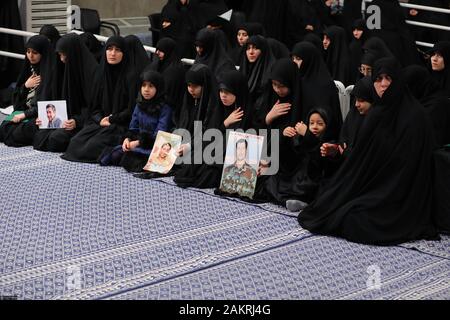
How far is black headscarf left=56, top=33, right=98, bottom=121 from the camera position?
8742 millimetres

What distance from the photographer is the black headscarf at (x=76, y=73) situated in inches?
344

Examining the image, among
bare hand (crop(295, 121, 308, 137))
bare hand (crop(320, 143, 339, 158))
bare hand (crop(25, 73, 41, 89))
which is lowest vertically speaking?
bare hand (crop(25, 73, 41, 89))

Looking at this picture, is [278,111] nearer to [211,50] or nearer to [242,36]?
[211,50]

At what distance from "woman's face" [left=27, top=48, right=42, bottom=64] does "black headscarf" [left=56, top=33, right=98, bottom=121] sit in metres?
0.26

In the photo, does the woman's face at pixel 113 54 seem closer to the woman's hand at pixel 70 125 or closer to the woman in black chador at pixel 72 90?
the woman in black chador at pixel 72 90

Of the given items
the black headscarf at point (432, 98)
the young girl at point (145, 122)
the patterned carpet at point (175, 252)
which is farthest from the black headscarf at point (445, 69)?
the young girl at point (145, 122)

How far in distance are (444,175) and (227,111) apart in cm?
183

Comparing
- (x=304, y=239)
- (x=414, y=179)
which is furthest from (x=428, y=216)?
(x=304, y=239)

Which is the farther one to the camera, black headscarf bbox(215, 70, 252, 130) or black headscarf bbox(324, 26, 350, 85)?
black headscarf bbox(324, 26, 350, 85)

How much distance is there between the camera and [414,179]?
258 inches

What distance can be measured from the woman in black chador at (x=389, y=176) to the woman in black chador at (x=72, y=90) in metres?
2.92

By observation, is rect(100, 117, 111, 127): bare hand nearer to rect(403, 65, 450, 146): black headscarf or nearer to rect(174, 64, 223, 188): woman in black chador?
rect(174, 64, 223, 188): woman in black chador

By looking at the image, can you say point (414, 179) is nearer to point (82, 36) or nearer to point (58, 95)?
point (58, 95)

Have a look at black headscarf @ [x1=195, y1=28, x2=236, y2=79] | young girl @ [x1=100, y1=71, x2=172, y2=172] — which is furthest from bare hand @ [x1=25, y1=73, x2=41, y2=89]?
black headscarf @ [x1=195, y1=28, x2=236, y2=79]
